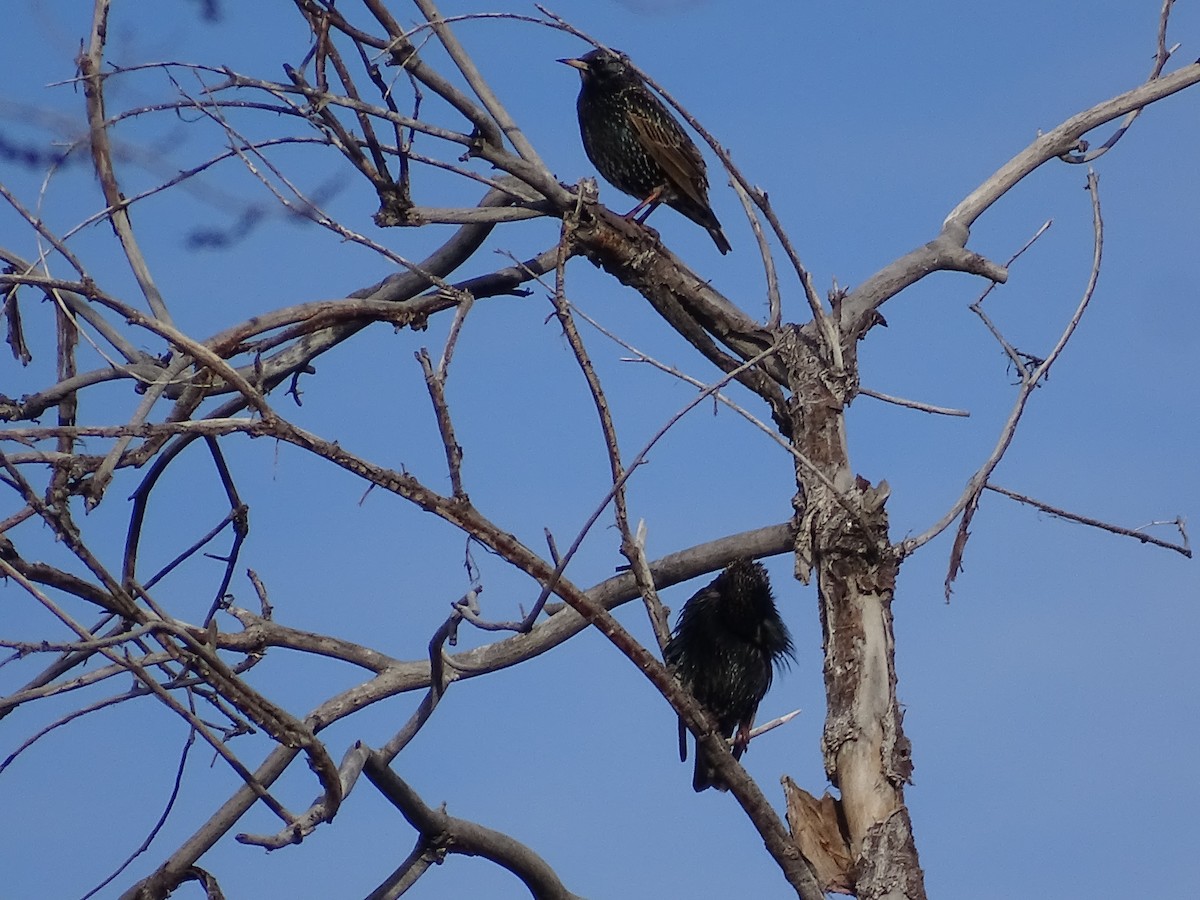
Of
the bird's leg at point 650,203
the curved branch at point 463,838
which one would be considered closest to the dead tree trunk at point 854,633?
the curved branch at point 463,838

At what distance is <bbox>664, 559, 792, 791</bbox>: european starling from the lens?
5.46 m

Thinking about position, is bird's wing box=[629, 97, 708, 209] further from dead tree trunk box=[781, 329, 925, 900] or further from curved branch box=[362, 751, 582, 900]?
curved branch box=[362, 751, 582, 900]

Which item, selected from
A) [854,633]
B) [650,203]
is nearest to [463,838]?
[854,633]

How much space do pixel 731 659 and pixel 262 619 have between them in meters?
2.03

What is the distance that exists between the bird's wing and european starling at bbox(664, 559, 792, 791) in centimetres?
219

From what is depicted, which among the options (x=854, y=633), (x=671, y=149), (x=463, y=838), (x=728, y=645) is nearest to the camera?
(x=854, y=633)

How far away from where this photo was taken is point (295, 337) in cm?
424

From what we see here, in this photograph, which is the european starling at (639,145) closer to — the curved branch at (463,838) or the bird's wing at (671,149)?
the bird's wing at (671,149)

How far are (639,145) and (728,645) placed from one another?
102 inches

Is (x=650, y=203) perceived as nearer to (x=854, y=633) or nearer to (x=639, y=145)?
(x=639, y=145)

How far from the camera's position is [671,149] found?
677 cm

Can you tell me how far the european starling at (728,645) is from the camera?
5.46 m

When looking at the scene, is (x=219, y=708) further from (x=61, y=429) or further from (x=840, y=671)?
(x=840, y=671)

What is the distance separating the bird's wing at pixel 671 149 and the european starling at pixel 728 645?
219 centimetres
